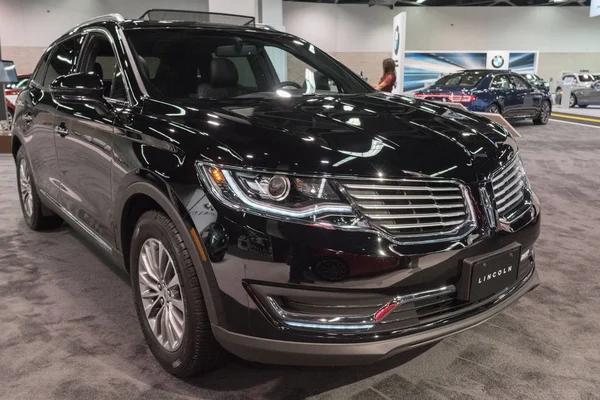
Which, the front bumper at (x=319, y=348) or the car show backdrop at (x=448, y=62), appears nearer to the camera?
the front bumper at (x=319, y=348)

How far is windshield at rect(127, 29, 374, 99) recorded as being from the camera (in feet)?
7.60

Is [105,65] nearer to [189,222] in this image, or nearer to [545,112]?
[189,222]

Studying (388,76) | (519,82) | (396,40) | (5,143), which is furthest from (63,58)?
(396,40)

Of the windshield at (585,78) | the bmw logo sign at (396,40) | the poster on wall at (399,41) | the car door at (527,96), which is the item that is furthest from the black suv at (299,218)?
the windshield at (585,78)

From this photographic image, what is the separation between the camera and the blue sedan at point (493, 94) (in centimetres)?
1006

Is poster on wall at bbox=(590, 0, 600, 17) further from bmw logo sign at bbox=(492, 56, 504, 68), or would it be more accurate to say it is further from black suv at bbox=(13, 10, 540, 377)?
black suv at bbox=(13, 10, 540, 377)

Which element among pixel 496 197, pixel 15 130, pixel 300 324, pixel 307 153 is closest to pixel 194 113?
pixel 307 153

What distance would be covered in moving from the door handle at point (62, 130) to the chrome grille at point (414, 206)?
1.73 meters

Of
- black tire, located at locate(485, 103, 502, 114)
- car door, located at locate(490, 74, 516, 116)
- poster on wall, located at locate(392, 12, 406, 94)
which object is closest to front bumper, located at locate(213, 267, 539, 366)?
black tire, located at locate(485, 103, 502, 114)

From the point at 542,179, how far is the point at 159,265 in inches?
195

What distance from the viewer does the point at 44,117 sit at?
Answer: 117 inches

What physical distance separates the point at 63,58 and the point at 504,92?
30.5 feet

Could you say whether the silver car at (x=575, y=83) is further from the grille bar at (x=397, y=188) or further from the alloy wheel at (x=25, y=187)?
the grille bar at (x=397, y=188)

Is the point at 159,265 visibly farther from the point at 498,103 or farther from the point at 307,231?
the point at 498,103
